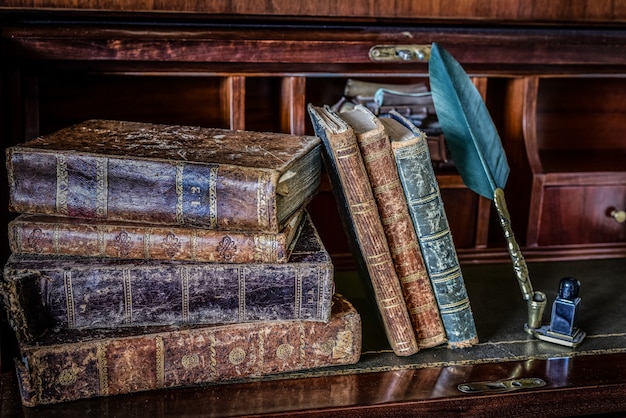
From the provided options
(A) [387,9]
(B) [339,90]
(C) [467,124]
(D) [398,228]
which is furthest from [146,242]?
(B) [339,90]

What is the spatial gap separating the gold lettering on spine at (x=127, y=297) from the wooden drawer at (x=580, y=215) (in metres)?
0.91

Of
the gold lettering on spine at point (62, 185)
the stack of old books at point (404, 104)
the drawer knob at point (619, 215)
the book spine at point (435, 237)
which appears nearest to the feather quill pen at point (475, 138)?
the book spine at point (435, 237)

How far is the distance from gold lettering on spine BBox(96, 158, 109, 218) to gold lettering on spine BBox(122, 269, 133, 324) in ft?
0.32

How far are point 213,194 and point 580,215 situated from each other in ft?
2.99

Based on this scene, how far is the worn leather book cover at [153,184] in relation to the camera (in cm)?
103

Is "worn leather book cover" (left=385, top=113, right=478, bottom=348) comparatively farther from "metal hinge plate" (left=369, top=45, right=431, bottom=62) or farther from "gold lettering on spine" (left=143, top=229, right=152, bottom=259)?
"gold lettering on spine" (left=143, top=229, right=152, bottom=259)

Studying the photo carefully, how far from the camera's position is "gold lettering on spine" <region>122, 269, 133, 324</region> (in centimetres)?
103

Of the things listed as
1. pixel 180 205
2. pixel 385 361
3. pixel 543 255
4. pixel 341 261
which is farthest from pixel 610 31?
pixel 180 205

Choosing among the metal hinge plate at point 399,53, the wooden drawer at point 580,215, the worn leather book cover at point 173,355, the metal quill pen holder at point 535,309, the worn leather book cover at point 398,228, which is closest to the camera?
the worn leather book cover at point 173,355

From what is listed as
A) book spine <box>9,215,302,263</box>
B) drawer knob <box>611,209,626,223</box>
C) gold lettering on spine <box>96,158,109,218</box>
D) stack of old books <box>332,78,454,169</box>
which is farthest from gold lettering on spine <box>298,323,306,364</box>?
drawer knob <box>611,209,626,223</box>

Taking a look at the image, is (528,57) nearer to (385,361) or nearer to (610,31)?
(610,31)

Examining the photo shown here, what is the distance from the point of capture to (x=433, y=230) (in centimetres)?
113

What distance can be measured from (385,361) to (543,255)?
0.62 meters

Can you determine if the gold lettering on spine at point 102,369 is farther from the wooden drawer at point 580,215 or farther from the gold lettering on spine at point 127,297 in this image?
the wooden drawer at point 580,215
